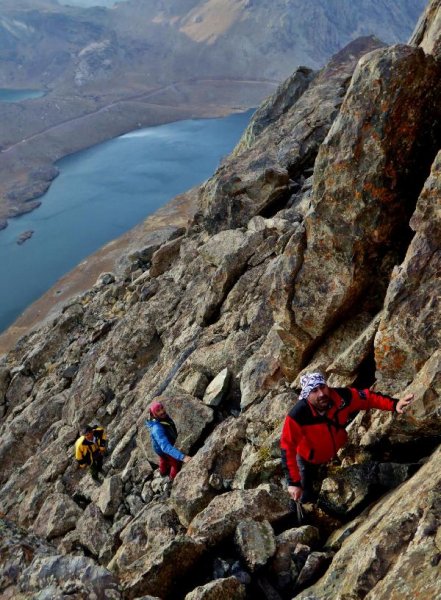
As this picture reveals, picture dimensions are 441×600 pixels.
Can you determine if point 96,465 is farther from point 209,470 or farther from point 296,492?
point 296,492

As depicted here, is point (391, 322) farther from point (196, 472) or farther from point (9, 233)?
point (9, 233)

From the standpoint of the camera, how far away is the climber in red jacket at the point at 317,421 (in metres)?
9.90

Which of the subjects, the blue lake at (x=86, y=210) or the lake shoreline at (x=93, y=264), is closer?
the lake shoreline at (x=93, y=264)

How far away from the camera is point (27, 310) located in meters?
96.6

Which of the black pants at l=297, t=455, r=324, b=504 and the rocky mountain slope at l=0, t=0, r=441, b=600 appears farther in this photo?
the black pants at l=297, t=455, r=324, b=504

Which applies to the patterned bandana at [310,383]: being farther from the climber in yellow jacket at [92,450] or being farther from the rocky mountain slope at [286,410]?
the climber in yellow jacket at [92,450]

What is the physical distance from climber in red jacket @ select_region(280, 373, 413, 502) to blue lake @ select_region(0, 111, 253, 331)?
307ft

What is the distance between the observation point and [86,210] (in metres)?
146

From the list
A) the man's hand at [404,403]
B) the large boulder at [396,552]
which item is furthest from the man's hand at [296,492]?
the man's hand at [404,403]

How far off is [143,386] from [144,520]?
1179 cm

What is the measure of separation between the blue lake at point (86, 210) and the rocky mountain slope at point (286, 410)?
81.8 m

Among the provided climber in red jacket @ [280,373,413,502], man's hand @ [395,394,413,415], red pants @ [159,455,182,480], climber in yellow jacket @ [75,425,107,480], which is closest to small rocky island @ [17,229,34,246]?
climber in yellow jacket @ [75,425,107,480]

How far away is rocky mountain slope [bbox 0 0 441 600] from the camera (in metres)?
9.12

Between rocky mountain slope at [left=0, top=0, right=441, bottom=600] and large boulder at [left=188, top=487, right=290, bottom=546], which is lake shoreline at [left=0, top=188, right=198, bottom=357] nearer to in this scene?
rocky mountain slope at [left=0, top=0, right=441, bottom=600]
